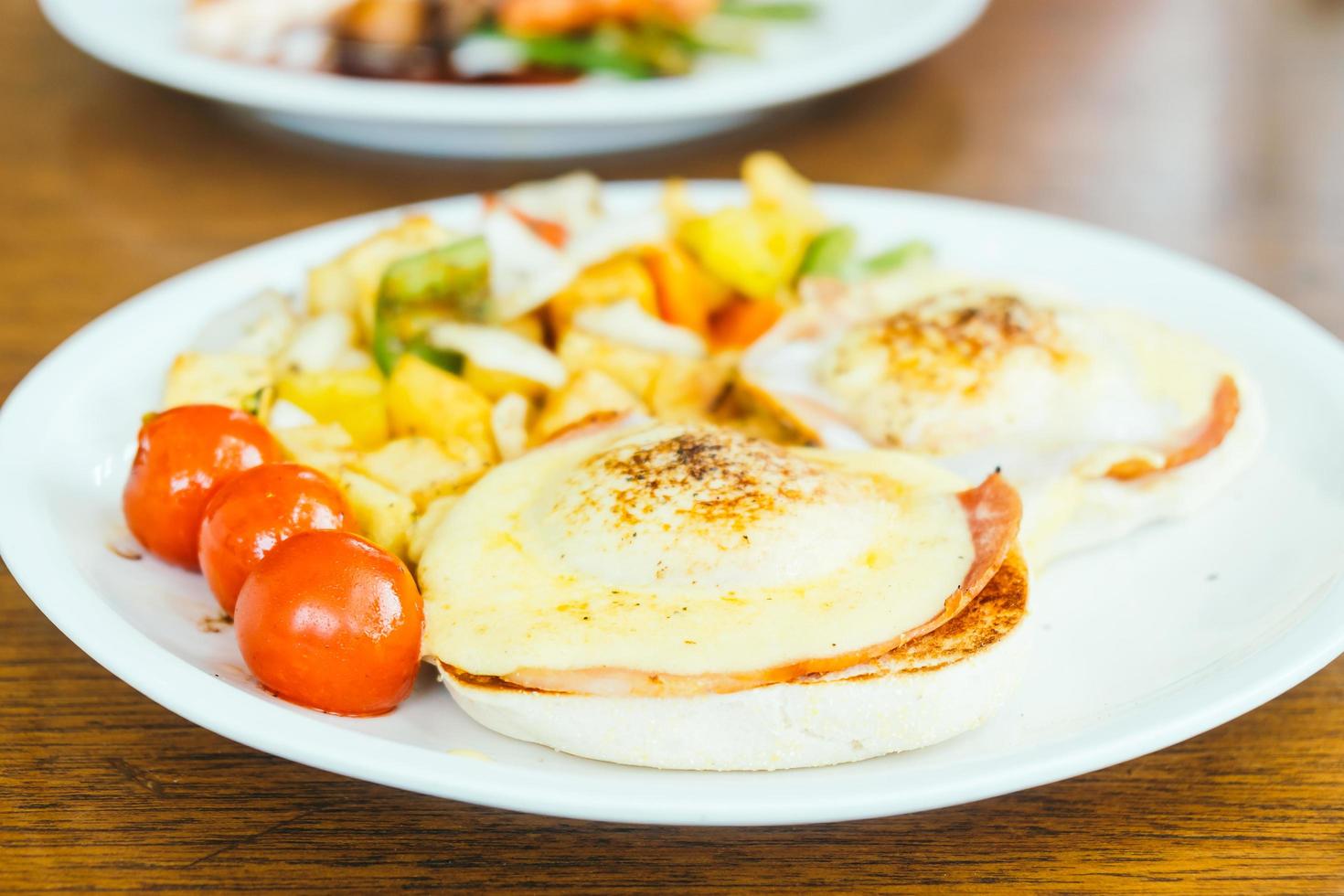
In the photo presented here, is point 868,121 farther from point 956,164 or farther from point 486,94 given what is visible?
point 486,94

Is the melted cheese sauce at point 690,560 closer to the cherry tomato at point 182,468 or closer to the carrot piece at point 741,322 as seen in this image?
the cherry tomato at point 182,468

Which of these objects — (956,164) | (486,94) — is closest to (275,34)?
(486,94)

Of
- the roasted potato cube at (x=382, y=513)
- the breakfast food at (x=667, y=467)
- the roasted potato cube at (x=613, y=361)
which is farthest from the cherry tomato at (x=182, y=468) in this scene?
the roasted potato cube at (x=613, y=361)

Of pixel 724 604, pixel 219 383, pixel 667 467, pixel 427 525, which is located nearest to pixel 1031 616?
pixel 724 604

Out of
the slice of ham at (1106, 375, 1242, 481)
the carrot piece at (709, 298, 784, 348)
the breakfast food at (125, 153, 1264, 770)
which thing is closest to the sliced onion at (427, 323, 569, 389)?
the breakfast food at (125, 153, 1264, 770)

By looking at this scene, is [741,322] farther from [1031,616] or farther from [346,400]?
[1031,616]
